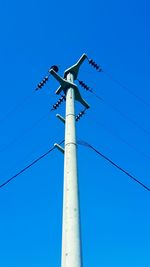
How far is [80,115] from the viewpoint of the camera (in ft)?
51.2

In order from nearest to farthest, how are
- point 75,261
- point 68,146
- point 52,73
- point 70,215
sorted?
point 75,261 < point 70,215 < point 68,146 < point 52,73

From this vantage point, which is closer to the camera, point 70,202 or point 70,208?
point 70,208

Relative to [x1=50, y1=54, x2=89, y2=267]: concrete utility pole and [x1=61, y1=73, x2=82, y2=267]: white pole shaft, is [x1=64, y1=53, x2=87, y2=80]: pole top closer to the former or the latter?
[x1=50, y1=54, x2=89, y2=267]: concrete utility pole

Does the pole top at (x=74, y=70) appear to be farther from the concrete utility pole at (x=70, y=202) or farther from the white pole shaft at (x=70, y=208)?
the white pole shaft at (x=70, y=208)

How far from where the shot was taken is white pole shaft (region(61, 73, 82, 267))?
751cm

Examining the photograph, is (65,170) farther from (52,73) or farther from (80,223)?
(52,73)

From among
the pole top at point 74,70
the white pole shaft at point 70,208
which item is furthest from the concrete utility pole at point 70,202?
the pole top at point 74,70

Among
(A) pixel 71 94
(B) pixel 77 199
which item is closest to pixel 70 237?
(B) pixel 77 199

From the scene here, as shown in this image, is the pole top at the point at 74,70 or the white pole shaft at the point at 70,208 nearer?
the white pole shaft at the point at 70,208

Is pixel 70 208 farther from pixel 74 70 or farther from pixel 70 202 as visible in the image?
pixel 74 70

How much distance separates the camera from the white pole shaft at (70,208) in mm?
7512

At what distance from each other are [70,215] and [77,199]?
551mm

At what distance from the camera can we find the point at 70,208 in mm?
8273

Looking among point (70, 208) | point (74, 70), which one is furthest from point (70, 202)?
point (74, 70)
